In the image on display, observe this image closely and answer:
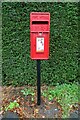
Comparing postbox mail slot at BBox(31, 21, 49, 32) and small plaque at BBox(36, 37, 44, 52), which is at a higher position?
postbox mail slot at BBox(31, 21, 49, 32)

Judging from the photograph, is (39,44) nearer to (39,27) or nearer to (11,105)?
(39,27)

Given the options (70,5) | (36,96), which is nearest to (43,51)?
→ (36,96)

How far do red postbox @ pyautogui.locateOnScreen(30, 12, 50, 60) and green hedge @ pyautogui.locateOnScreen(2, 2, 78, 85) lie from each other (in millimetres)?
815

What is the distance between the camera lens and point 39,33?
4.03 m

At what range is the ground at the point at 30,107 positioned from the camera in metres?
4.19

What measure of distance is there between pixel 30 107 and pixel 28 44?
1.11 m

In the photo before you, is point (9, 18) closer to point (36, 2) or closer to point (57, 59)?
point (36, 2)

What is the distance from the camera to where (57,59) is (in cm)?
504

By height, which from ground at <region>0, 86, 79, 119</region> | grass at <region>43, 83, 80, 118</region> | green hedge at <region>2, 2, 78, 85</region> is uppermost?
green hedge at <region>2, 2, 78, 85</region>

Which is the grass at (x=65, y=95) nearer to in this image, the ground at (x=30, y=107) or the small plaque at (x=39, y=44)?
the ground at (x=30, y=107)

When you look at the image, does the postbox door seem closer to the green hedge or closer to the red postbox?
the red postbox

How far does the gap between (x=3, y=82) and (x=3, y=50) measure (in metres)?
0.58

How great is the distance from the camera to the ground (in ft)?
13.7

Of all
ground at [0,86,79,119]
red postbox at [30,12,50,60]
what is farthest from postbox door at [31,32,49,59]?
ground at [0,86,79,119]
